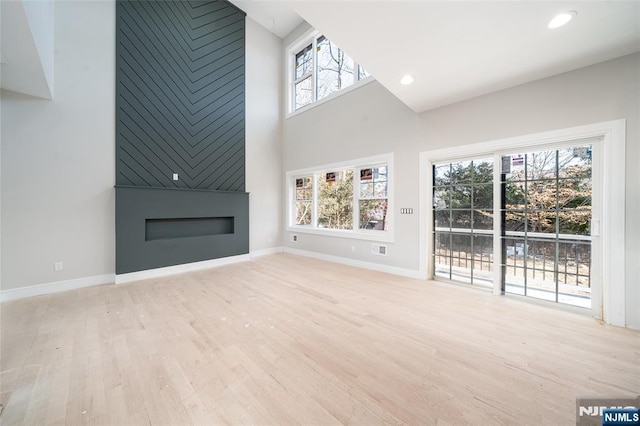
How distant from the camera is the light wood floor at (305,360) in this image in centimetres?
131

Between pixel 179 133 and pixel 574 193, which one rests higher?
pixel 179 133

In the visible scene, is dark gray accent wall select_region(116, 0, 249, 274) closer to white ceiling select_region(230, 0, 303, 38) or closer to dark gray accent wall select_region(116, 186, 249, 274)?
dark gray accent wall select_region(116, 186, 249, 274)

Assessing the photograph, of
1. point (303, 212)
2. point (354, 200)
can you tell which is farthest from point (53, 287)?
point (354, 200)

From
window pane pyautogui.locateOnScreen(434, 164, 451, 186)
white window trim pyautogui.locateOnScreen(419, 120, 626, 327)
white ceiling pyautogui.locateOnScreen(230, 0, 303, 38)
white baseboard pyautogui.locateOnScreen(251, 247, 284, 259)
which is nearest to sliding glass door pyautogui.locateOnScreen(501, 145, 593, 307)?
white window trim pyautogui.locateOnScreen(419, 120, 626, 327)

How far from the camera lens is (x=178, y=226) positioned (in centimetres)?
446

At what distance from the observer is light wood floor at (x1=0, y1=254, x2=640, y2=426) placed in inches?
51.5

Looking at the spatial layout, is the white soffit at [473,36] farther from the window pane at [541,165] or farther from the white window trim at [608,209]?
the window pane at [541,165]

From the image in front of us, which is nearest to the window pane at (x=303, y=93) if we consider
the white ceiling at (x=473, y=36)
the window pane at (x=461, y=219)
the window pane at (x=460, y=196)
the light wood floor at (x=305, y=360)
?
the white ceiling at (x=473, y=36)

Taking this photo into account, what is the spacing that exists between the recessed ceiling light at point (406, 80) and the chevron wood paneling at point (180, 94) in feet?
12.6

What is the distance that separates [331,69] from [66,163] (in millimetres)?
5198

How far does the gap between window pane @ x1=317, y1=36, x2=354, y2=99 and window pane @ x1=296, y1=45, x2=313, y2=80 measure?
1.03ft

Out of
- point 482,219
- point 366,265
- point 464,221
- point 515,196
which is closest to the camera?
point 515,196

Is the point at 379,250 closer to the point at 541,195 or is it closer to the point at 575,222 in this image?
the point at 541,195

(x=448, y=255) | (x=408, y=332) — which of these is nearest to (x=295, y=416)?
(x=408, y=332)
